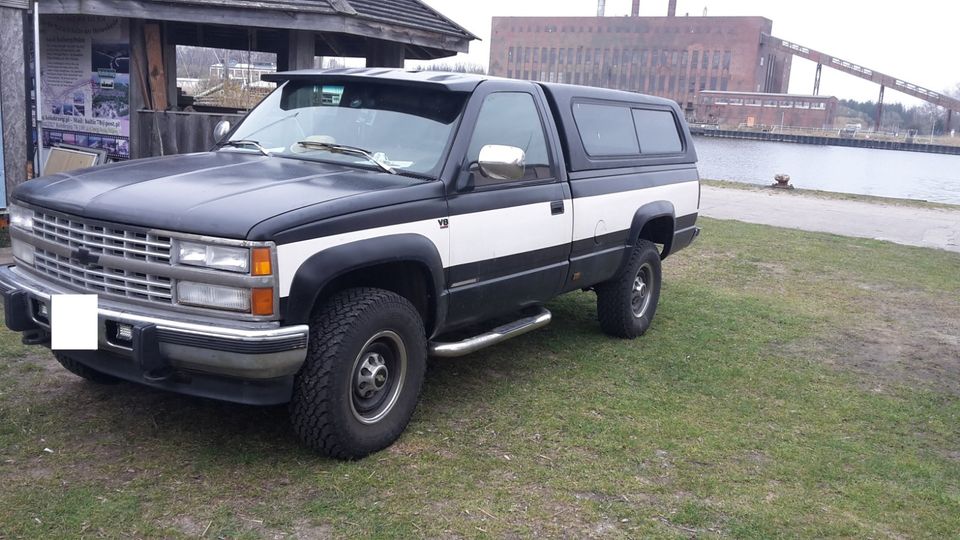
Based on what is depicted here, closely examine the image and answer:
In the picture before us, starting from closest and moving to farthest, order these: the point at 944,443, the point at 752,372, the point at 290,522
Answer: the point at 290,522 < the point at 944,443 < the point at 752,372

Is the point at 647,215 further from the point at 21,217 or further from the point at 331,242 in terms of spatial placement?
the point at 21,217

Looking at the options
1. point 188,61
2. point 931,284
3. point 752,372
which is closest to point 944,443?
point 752,372

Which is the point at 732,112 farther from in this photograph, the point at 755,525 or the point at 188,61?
the point at 755,525

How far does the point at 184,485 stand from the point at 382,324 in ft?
3.83

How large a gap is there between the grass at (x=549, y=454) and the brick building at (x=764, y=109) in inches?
3817

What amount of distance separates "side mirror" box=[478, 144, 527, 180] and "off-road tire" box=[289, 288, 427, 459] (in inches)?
36.1

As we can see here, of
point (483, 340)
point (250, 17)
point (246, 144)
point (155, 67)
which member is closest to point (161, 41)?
point (155, 67)

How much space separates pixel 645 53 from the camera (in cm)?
10619

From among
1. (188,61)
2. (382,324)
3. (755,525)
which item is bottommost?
(755,525)

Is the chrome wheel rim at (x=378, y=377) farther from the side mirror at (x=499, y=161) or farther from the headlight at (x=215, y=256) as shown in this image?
the side mirror at (x=499, y=161)

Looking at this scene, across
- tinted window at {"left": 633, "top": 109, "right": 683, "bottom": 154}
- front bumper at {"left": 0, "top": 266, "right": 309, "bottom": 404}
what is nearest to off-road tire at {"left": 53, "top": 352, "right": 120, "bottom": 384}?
front bumper at {"left": 0, "top": 266, "right": 309, "bottom": 404}

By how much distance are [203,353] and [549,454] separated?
1882mm

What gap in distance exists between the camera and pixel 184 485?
3.87 metres

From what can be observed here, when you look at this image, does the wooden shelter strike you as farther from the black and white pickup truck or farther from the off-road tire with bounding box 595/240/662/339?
the off-road tire with bounding box 595/240/662/339
